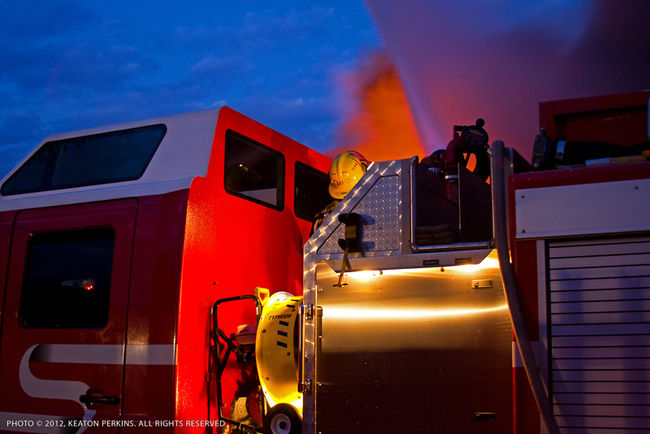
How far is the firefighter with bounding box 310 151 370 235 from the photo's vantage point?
6074mm

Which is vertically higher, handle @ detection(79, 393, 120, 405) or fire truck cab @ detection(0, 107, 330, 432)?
fire truck cab @ detection(0, 107, 330, 432)

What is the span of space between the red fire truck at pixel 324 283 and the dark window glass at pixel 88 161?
0.02 m

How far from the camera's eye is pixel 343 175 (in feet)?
20.0

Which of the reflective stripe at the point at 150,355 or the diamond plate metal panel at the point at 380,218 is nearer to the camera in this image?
the diamond plate metal panel at the point at 380,218

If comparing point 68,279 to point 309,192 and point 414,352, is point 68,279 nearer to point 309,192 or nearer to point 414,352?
point 309,192

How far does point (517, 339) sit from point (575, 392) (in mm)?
377

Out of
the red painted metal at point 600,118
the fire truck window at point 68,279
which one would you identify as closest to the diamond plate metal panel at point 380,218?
the red painted metal at point 600,118

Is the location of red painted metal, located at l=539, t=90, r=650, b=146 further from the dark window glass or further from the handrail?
the dark window glass

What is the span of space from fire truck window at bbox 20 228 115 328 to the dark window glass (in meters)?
0.51

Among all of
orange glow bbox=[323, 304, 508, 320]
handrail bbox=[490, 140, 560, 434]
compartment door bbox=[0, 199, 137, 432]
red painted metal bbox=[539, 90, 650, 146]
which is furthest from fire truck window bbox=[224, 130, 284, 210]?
red painted metal bbox=[539, 90, 650, 146]

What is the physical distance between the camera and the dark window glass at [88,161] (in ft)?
18.1

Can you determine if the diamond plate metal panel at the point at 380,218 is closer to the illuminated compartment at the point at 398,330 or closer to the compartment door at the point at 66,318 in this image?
the illuminated compartment at the point at 398,330

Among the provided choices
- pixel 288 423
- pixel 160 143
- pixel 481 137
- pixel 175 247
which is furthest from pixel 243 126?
pixel 288 423

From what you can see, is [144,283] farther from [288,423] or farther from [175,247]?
[288,423]
